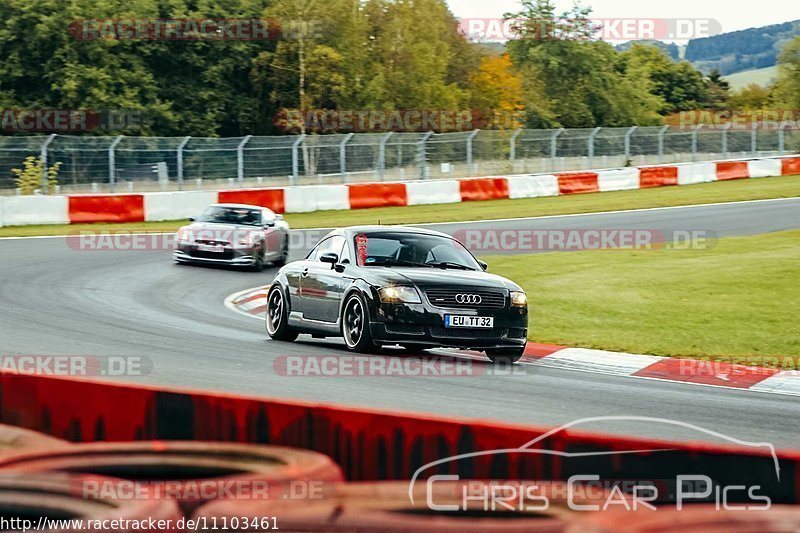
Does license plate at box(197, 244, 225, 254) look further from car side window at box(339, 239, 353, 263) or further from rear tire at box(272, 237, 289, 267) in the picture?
car side window at box(339, 239, 353, 263)

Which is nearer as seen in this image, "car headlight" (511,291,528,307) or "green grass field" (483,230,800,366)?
"car headlight" (511,291,528,307)

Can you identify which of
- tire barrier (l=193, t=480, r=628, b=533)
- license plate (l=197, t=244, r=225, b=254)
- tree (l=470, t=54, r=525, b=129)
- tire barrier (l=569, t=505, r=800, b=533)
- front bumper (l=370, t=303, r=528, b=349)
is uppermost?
tree (l=470, t=54, r=525, b=129)

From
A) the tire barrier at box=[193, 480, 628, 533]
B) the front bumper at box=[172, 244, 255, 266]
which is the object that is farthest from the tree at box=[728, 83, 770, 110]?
the tire barrier at box=[193, 480, 628, 533]

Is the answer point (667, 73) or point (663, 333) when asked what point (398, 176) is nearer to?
point (663, 333)

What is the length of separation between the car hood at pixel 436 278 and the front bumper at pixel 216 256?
366 inches

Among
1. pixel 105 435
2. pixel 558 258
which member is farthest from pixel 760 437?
pixel 558 258

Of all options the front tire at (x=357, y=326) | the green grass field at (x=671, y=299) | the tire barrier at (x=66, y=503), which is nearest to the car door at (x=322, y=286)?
the front tire at (x=357, y=326)

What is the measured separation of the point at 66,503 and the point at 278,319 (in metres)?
8.94

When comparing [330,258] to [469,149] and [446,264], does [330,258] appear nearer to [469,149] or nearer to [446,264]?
[446,264]

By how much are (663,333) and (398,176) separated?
23.6 metres

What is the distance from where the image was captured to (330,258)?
12578 millimetres

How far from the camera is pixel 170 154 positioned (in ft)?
110

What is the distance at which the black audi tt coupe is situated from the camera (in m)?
11.6

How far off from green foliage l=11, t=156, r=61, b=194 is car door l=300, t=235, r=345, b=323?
1966 centimetres
